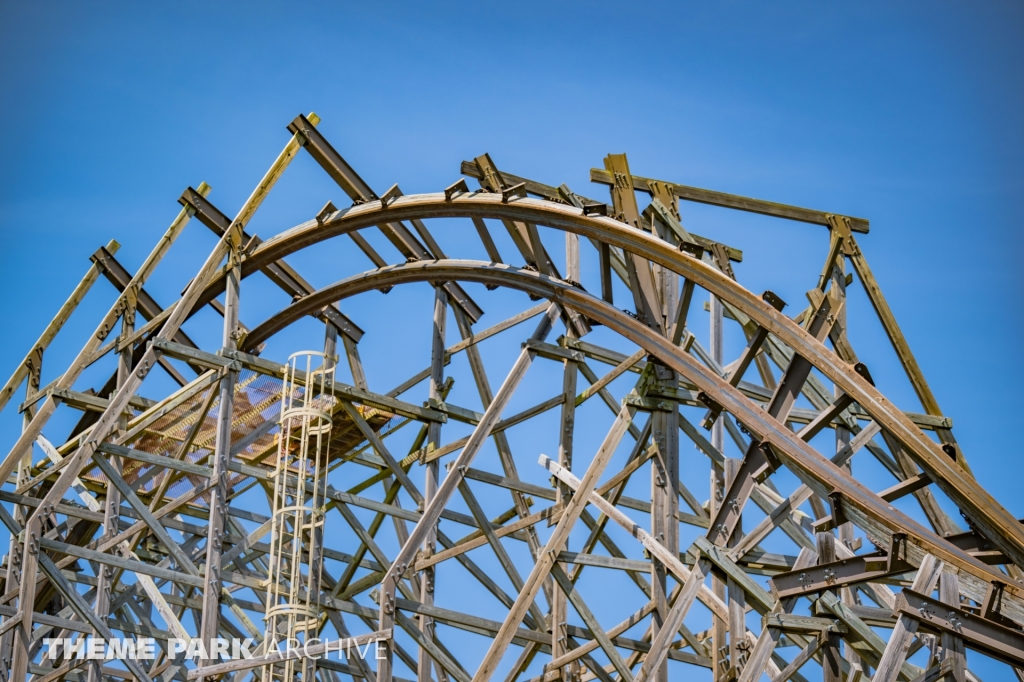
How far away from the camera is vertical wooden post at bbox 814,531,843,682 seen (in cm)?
1420

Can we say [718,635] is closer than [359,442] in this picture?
Yes

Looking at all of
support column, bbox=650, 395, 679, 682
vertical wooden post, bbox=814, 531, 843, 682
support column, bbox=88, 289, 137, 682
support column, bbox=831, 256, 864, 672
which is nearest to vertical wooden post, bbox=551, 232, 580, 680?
support column, bbox=650, 395, 679, 682

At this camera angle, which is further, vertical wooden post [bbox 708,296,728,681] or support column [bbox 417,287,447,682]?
support column [bbox 417,287,447,682]

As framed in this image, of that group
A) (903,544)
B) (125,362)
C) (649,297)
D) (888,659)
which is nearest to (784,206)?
(649,297)

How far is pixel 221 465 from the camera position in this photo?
19.2 metres

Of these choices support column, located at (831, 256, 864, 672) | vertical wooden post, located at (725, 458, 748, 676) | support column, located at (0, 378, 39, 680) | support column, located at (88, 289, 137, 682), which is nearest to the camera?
vertical wooden post, located at (725, 458, 748, 676)

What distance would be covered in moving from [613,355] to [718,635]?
4.97 metres

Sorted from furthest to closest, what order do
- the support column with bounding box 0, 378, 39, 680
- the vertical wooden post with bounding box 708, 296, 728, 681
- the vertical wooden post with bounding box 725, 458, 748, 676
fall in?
the support column with bounding box 0, 378, 39, 680, the vertical wooden post with bounding box 708, 296, 728, 681, the vertical wooden post with bounding box 725, 458, 748, 676

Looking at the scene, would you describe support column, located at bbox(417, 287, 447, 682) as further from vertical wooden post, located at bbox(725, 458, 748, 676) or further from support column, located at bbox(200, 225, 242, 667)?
vertical wooden post, located at bbox(725, 458, 748, 676)

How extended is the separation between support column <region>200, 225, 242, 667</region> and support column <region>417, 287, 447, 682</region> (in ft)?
7.90

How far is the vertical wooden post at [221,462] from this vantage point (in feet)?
60.2

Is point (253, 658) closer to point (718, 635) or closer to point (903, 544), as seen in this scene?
point (718, 635)

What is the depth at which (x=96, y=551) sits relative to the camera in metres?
19.0

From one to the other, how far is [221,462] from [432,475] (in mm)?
2691
